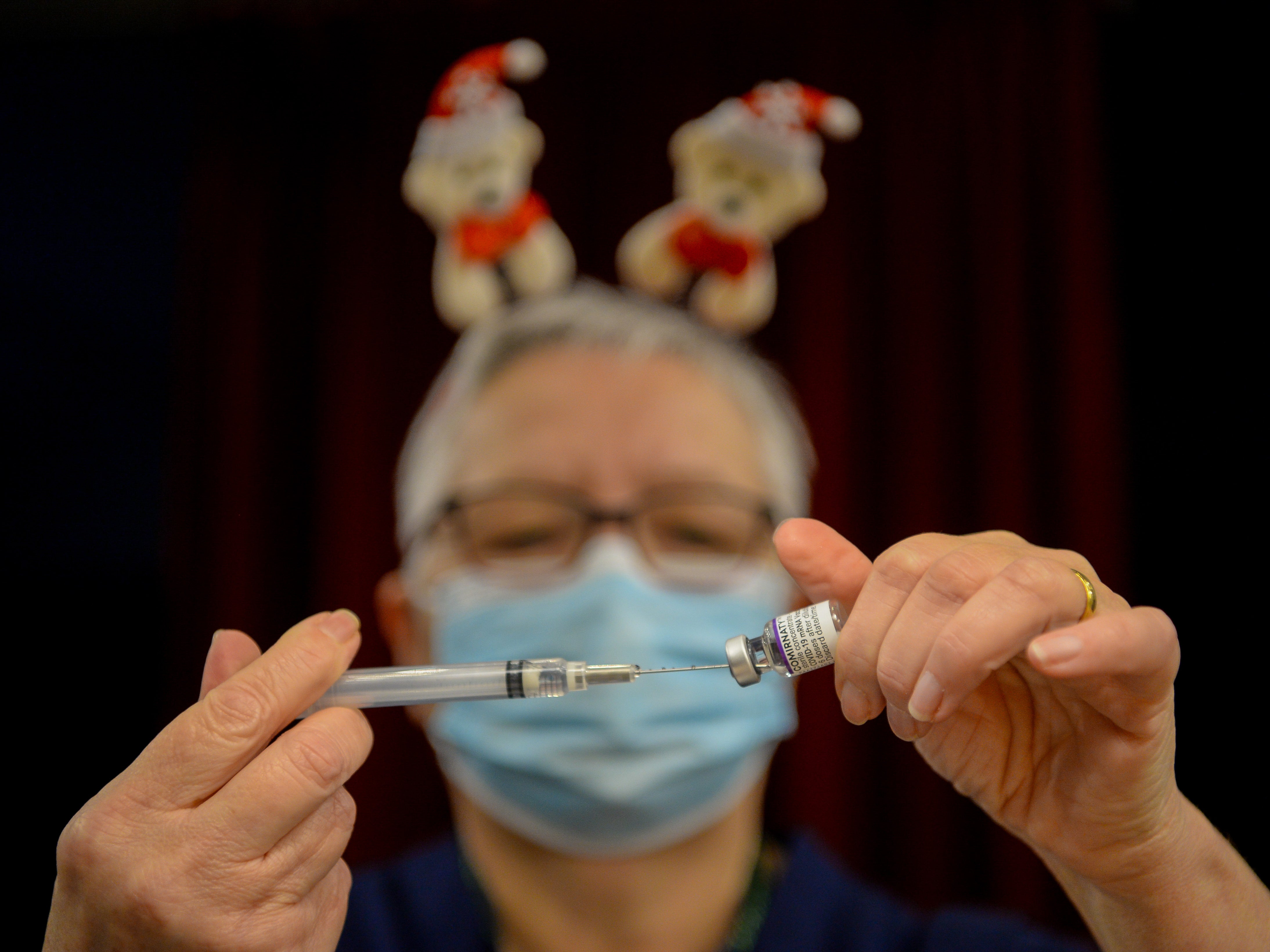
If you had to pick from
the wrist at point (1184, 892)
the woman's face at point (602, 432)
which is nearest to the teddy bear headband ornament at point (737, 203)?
the woman's face at point (602, 432)

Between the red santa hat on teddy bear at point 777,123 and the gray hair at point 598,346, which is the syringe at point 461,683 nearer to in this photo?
the gray hair at point 598,346

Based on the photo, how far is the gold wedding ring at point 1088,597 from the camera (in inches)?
27.4

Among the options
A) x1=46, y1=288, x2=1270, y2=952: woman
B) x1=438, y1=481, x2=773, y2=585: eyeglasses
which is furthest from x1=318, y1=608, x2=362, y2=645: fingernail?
x1=438, y1=481, x2=773, y2=585: eyeglasses

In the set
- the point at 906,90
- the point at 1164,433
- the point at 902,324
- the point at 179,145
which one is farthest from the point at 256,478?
the point at 1164,433

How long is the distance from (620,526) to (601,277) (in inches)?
34.8

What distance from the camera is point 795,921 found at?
130 centimetres

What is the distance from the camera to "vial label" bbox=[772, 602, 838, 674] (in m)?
0.74

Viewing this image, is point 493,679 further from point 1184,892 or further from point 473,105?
point 473,105

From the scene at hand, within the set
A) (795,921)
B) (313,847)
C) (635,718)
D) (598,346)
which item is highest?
(598,346)

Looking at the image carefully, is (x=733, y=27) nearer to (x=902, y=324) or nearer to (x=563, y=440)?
(x=902, y=324)

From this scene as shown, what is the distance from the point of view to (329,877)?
2.78 feet

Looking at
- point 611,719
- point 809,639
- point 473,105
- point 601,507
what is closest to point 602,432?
point 601,507

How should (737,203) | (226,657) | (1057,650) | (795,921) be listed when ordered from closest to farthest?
(1057,650), (226,657), (795,921), (737,203)

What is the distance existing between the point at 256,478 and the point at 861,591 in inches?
69.9
